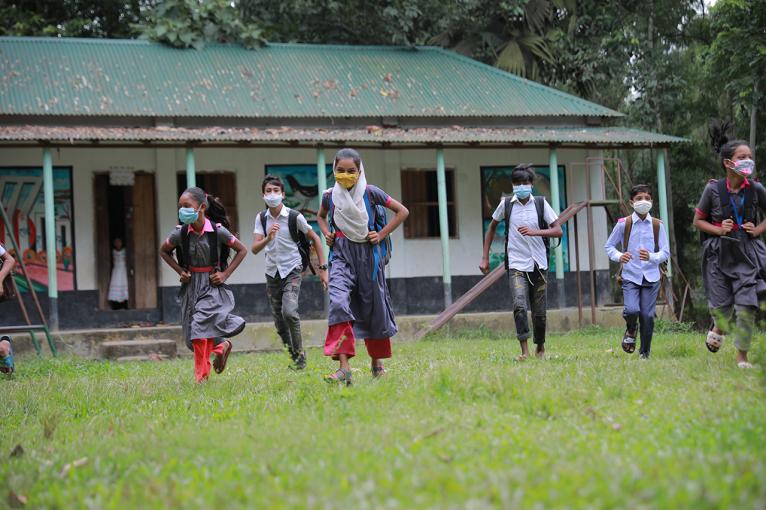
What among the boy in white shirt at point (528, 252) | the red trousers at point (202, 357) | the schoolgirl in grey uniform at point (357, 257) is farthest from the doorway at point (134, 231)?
the schoolgirl in grey uniform at point (357, 257)

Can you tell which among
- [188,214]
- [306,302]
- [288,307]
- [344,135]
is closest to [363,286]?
[188,214]

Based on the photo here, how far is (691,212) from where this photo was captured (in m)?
24.6

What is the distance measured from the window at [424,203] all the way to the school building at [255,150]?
28mm

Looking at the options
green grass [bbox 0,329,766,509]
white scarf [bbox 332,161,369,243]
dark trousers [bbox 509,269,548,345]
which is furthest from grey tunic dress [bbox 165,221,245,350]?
dark trousers [bbox 509,269,548,345]

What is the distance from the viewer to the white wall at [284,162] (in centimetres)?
1770

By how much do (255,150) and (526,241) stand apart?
9.69m

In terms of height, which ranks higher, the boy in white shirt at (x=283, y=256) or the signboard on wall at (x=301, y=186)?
the signboard on wall at (x=301, y=186)

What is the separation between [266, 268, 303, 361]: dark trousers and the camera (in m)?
10.0

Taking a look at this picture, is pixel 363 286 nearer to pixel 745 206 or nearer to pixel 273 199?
pixel 273 199

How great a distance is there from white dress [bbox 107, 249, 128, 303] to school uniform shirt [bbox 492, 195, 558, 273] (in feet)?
32.3

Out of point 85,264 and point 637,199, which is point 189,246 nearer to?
point 637,199

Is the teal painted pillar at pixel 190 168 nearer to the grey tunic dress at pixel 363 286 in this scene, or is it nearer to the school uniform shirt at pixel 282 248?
the school uniform shirt at pixel 282 248

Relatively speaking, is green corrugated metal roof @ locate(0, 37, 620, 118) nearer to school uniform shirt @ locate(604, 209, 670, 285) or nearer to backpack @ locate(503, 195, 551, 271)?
backpack @ locate(503, 195, 551, 271)

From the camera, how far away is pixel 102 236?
18.1 m
